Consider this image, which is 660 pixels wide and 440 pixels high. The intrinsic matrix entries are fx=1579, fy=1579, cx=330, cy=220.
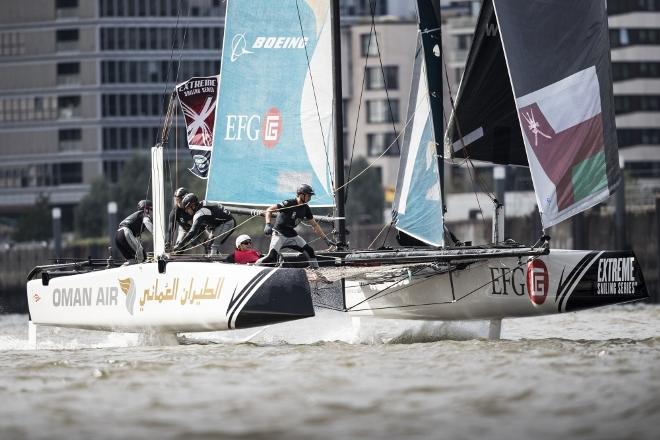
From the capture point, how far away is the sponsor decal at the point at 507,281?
64.4 feet

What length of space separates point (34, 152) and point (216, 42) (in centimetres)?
1175

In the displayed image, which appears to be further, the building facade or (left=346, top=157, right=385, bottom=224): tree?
the building facade

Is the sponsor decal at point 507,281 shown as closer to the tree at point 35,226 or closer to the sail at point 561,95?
the sail at point 561,95

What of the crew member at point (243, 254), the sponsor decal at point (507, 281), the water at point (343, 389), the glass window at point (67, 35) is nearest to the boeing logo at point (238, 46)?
the crew member at point (243, 254)

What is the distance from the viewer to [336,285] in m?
21.7

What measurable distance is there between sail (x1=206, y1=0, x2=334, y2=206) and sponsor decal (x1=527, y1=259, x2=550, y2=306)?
12.0 feet

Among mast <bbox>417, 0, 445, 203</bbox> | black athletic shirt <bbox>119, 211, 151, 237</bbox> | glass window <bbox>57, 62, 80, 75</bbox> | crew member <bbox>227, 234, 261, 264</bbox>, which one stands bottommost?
crew member <bbox>227, 234, 261, 264</bbox>

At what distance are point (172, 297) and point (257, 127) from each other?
3683 mm

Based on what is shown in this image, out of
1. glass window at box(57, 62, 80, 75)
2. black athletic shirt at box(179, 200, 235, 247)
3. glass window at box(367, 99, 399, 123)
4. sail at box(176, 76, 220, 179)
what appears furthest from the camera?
glass window at box(367, 99, 399, 123)

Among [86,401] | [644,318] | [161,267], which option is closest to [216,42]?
[644,318]

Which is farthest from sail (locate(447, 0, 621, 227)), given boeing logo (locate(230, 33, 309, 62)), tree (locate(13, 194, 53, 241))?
tree (locate(13, 194, 53, 241))

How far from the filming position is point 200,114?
78.1 feet

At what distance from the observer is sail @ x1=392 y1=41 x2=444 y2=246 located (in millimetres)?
20297

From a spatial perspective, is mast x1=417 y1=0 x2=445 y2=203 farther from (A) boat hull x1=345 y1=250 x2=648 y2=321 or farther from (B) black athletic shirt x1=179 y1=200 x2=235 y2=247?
(B) black athletic shirt x1=179 y1=200 x2=235 y2=247
